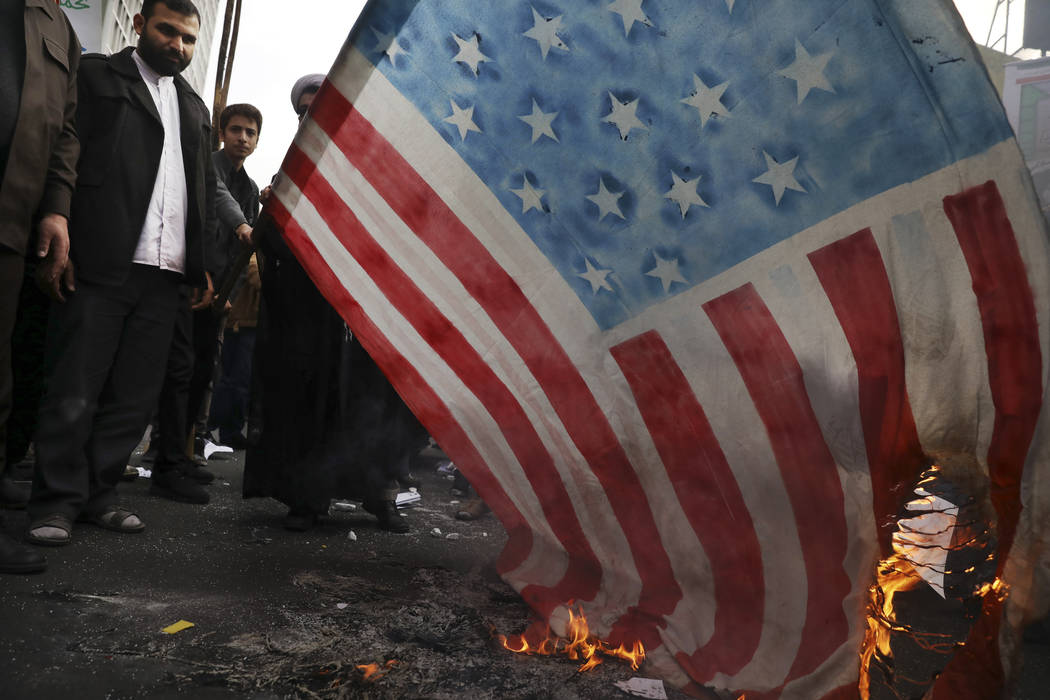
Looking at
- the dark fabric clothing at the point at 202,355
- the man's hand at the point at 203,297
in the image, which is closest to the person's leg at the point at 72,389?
the man's hand at the point at 203,297

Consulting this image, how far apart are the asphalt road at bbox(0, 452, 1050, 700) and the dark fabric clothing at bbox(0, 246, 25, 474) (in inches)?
21.3

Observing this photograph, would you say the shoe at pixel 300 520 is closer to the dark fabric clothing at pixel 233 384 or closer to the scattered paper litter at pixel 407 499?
the scattered paper litter at pixel 407 499

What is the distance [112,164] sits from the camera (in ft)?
9.60

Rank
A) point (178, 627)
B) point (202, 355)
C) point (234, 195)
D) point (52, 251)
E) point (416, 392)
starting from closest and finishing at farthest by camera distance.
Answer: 1. point (178, 627)
2. point (416, 392)
3. point (52, 251)
4. point (202, 355)
5. point (234, 195)

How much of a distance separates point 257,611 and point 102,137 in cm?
195

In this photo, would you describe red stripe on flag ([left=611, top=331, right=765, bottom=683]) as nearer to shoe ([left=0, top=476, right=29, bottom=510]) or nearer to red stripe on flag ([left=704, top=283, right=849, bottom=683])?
red stripe on flag ([left=704, top=283, right=849, bottom=683])

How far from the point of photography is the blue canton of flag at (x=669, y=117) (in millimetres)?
1439

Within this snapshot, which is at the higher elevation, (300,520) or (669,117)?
(669,117)

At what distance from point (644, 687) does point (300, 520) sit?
1.89 m

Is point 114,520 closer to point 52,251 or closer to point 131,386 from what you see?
point 131,386

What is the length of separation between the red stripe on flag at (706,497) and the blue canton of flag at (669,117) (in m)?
0.15

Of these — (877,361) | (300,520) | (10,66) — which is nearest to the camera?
(877,361)

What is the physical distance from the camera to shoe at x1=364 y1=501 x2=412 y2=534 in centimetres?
337

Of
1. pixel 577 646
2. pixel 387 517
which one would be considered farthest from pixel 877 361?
pixel 387 517
